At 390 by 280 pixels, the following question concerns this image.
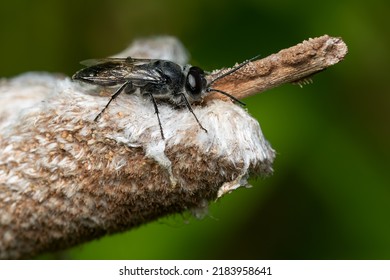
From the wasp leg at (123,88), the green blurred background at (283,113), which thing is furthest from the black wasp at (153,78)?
the green blurred background at (283,113)

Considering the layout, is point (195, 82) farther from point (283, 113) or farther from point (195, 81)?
point (283, 113)

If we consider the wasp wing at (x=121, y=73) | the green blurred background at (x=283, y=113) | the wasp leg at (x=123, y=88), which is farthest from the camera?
the green blurred background at (x=283, y=113)

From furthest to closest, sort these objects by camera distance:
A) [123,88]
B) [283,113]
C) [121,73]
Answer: [283,113] < [121,73] < [123,88]

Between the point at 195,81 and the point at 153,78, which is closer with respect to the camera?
the point at 195,81

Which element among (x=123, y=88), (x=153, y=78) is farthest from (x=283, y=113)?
(x=123, y=88)

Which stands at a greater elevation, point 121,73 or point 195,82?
point 121,73

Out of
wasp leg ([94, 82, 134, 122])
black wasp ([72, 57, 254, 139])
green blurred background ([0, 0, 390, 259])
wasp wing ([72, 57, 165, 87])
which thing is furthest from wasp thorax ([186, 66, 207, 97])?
green blurred background ([0, 0, 390, 259])

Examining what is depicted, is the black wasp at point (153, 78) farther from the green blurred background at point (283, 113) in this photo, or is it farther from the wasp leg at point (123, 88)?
the green blurred background at point (283, 113)
